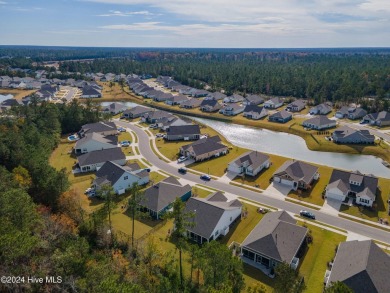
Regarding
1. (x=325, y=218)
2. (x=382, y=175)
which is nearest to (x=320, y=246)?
(x=325, y=218)

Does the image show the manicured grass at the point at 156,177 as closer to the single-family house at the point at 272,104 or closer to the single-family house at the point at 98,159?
the single-family house at the point at 98,159

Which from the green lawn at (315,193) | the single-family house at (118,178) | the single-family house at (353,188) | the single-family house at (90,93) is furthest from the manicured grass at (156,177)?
the single-family house at (90,93)

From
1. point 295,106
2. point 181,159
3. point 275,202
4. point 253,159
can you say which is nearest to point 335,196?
point 275,202

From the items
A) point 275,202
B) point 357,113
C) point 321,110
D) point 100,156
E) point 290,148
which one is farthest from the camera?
point 321,110

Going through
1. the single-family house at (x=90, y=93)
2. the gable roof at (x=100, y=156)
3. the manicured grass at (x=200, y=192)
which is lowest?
the manicured grass at (x=200, y=192)

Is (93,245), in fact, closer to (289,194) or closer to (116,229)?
(116,229)

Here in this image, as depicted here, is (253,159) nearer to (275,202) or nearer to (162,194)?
(275,202)
